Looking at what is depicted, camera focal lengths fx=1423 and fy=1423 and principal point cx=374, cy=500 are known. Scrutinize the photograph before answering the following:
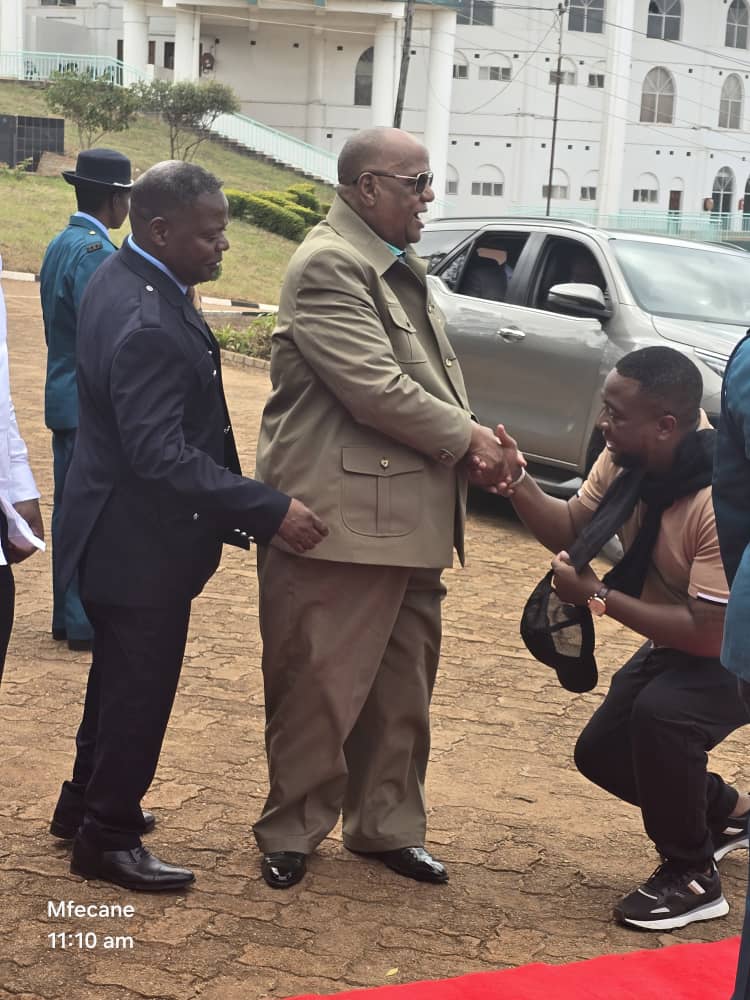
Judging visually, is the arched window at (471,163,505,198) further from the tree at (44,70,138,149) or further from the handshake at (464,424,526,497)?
the handshake at (464,424,526,497)

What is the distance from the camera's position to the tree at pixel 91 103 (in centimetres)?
3991

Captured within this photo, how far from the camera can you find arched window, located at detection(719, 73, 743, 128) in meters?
63.8

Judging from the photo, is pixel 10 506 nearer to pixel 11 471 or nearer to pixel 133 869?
pixel 11 471

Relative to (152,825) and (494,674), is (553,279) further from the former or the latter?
(152,825)

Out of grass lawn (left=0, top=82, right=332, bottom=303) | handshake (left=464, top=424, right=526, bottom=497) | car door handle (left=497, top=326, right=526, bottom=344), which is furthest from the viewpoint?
grass lawn (left=0, top=82, right=332, bottom=303)

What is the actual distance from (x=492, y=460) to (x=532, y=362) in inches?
187

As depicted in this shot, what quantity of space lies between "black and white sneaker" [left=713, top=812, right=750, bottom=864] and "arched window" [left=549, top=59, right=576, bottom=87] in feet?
191

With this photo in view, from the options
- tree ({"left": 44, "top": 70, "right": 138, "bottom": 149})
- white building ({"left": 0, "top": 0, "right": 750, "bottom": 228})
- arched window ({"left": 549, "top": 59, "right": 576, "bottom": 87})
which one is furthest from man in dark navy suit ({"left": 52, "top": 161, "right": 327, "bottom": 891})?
arched window ({"left": 549, "top": 59, "right": 576, "bottom": 87})

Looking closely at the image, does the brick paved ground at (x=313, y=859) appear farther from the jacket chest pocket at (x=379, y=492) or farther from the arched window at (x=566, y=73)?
the arched window at (x=566, y=73)

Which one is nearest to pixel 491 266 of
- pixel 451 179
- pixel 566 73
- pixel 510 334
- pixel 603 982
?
pixel 510 334

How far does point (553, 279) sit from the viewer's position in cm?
903

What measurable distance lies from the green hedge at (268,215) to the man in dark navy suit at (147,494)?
29132 mm

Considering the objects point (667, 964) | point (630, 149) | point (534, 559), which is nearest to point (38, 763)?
point (667, 964)

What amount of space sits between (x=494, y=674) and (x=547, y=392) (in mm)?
2843
